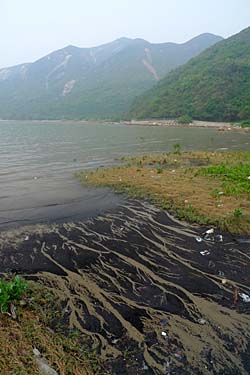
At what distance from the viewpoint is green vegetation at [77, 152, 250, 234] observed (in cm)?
1093

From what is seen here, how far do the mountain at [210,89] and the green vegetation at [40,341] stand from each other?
87703 mm

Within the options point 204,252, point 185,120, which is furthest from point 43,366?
point 185,120

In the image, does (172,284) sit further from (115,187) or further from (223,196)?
(115,187)

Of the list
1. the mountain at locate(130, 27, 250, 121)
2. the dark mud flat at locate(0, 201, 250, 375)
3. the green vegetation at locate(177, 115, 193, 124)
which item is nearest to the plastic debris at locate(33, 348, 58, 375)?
the dark mud flat at locate(0, 201, 250, 375)

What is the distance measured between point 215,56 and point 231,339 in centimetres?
15679

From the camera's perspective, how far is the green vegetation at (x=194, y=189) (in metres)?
10.9

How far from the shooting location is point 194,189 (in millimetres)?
14719

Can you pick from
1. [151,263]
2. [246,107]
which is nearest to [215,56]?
[246,107]

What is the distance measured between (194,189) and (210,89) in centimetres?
10159

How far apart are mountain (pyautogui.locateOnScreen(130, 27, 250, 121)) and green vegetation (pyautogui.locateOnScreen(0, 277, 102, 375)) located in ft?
288

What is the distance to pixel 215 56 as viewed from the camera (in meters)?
142

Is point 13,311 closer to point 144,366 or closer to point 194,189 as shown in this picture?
point 144,366

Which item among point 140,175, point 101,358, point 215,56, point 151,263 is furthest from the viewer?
point 215,56

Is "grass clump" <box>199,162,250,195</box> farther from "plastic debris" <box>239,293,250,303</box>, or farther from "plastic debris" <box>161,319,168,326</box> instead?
"plastic debris" <box>161,319,168,326</box>
